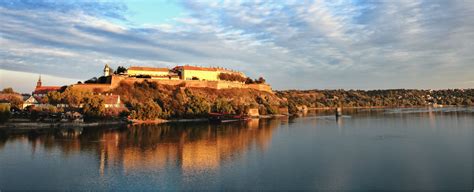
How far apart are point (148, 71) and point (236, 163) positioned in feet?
135

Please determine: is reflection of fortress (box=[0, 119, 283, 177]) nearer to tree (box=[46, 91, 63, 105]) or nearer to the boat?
tree (box=[46, 91, 63, 105])

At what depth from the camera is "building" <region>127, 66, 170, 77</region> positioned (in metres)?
56.0

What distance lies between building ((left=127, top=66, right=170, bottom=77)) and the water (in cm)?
2651

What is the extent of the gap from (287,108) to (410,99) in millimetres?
69709

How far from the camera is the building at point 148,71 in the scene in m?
56.0

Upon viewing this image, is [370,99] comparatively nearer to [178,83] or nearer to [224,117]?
[224,117]

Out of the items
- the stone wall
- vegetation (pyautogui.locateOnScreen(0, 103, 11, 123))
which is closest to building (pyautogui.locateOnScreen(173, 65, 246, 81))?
the stone wall

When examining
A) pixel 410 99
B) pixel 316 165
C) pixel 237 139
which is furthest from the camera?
pixel 410 99

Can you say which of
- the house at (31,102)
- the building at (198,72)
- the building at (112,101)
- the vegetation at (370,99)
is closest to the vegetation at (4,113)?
the house at (31,102)

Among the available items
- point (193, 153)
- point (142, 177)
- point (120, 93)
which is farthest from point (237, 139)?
point (120, 93)

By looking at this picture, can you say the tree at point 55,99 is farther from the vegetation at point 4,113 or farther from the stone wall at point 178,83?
the vegetation at point 4,113

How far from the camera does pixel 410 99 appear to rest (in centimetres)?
12200

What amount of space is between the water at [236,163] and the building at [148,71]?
26514 millimetres

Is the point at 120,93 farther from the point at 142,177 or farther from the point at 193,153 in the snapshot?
the point at 142,177
